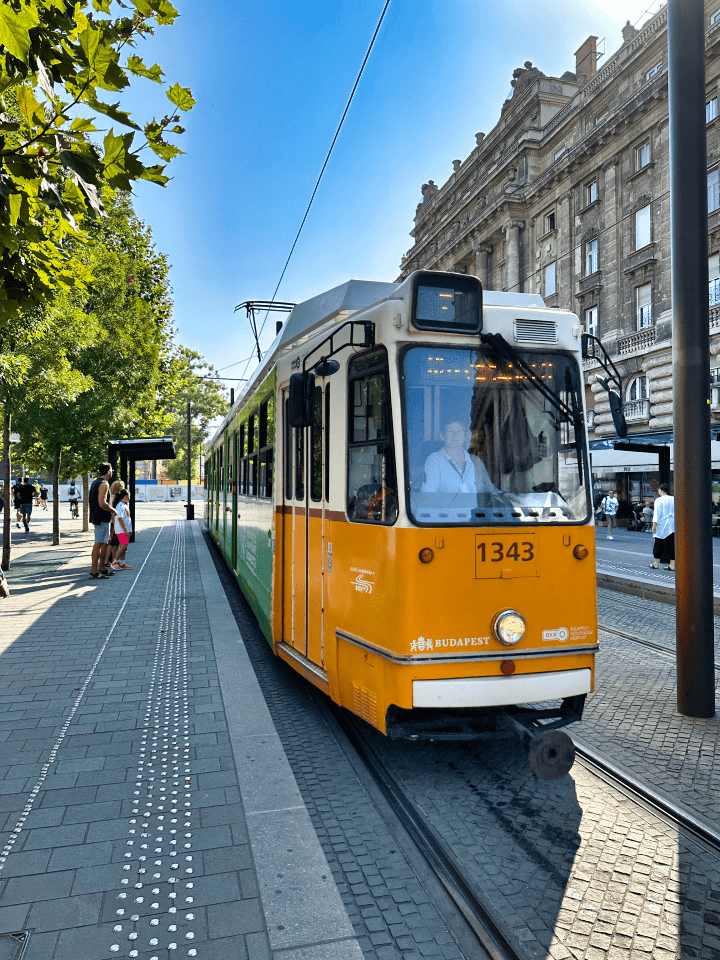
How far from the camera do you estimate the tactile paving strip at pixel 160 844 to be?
2.84 meters

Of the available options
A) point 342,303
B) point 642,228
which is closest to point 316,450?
point 342,303

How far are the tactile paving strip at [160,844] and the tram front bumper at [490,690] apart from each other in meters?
1.42

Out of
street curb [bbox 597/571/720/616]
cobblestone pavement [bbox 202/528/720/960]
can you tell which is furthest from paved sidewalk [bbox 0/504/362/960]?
street curb [bbox 597/571/720/616]

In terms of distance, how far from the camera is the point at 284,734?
5.15m

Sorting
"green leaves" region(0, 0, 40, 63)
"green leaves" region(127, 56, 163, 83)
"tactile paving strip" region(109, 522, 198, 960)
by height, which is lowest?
"tactile paving strip" region(109, 522, 198, 960)

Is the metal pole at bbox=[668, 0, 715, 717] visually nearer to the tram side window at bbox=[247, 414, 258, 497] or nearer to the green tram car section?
the green tram car section

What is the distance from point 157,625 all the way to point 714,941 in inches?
284

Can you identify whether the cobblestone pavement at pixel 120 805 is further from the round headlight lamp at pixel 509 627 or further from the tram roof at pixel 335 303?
the tram roof at pixel 335 303

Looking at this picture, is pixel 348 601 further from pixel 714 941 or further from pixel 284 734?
pixel 714 941

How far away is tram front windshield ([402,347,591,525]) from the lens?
4.17m

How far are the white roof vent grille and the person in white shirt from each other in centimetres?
72

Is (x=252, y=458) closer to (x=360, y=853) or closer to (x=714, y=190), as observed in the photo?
(x=360, y=853)

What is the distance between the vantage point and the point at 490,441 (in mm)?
4281

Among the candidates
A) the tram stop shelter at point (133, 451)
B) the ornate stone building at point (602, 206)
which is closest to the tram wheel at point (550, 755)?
the tram stop shelter at point (133, 451)
